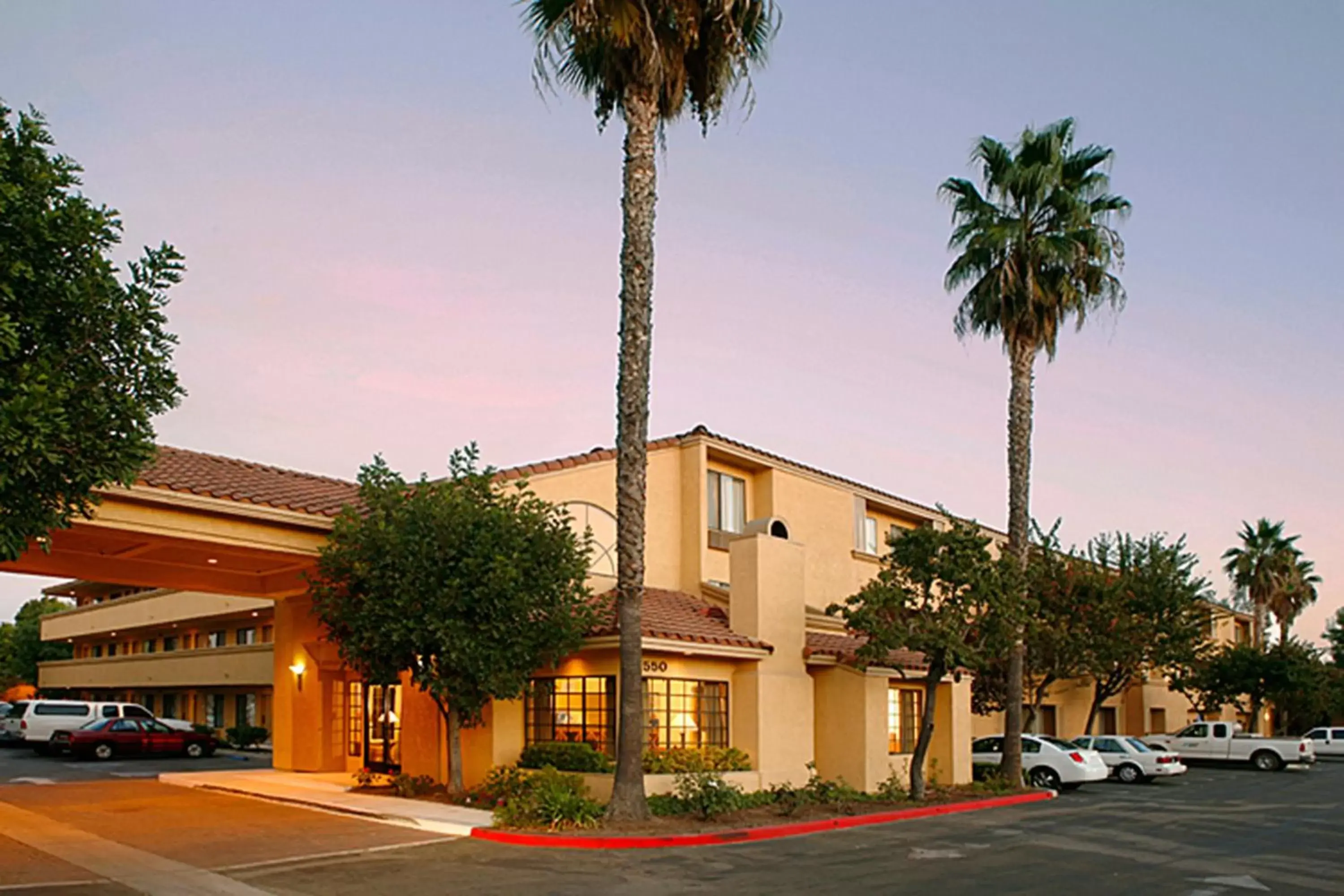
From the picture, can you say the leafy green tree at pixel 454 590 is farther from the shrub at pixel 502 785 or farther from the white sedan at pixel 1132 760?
the white sedan at pixel 1132 760

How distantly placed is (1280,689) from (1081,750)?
84.1 feet

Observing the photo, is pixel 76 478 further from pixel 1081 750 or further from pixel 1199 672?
pixel 1199 672

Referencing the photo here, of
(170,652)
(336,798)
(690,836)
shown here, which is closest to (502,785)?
(336,798)

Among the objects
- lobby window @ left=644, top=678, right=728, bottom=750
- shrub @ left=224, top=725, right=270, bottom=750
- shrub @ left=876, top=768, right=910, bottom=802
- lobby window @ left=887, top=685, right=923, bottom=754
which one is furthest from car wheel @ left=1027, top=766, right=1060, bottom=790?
shrub @ left=224, top=725, right=270, bottom=750

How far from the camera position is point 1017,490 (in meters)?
29.5

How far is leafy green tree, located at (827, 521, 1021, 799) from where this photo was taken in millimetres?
23922

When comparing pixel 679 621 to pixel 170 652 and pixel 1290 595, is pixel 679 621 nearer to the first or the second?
pixel 170 652

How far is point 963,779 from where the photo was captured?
95.3 ft

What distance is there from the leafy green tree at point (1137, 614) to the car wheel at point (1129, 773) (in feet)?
11.7

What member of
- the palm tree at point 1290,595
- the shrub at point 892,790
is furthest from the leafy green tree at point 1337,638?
the shrub at point 892,790

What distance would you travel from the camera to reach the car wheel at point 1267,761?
4238 centimetres

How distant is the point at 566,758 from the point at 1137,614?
26102 mm

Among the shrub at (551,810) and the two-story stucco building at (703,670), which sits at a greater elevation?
the two-story stucco building at (703,670)

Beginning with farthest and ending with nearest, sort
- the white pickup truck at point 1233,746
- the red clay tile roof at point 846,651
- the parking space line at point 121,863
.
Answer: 1. the white pickup truck at point 1233,746
2. the red clay tile roof at point 846,651
3. the parking space line at point 121,863
